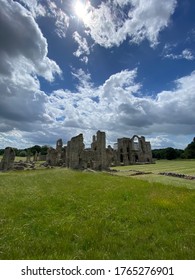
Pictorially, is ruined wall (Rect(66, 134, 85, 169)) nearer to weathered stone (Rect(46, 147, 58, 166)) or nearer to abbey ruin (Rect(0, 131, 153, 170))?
abbey ruin (Rect(0, 131, 153, 170))

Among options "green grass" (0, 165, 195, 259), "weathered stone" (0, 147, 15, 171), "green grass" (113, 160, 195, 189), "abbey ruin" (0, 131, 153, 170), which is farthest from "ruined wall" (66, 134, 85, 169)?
"green grass" (0, 165, 195, 259)

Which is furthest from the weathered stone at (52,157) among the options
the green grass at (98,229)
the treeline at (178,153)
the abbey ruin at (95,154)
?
the treeline at (178,153)

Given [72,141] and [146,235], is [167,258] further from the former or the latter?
[72,141]

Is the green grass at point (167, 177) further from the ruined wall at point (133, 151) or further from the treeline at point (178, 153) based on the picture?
the treeline at point (178, 153)

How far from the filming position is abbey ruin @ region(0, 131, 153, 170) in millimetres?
51938

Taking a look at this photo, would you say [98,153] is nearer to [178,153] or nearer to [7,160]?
[7,160]

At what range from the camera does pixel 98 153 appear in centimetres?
5122

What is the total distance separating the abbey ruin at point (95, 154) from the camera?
51.9m

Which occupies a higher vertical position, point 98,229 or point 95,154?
point 95,154

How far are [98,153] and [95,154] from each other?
4085 millimetres

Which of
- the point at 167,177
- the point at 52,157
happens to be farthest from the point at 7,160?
the point at 167,177
